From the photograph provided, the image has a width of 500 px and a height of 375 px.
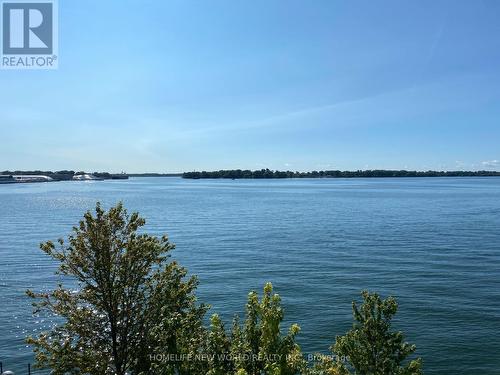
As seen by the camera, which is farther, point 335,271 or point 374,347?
point 335,271

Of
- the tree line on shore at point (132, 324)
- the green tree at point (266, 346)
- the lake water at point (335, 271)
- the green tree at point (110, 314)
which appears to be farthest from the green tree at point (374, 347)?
the lake water at point (335, 271)

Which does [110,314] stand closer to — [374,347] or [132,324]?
[132,324]

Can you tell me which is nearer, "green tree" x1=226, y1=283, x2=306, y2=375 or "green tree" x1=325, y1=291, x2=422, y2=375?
"green tree" x1=226, y1=283, x2=306, y2=375

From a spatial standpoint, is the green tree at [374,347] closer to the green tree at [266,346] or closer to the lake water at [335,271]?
the green tree at [266,346]

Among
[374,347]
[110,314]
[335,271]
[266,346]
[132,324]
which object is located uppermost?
[110,314]

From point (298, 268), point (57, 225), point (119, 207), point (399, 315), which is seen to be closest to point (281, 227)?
point (298, 268)

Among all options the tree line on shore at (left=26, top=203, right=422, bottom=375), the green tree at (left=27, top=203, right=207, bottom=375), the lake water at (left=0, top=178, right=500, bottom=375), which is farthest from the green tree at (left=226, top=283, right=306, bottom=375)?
the lake water at (left=0, top=178, right=500, bottom=375)

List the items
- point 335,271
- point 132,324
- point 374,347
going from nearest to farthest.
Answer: point 374,347 → point 132,324 → point 335,271

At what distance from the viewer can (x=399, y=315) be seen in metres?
35.4

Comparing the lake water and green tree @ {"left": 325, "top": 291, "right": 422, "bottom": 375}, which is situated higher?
green tree @ {"left": 325, "top": 291, "right": 422, "bottom": 375}

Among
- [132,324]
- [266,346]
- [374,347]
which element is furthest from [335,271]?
[266,346]

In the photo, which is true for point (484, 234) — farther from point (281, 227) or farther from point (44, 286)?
point (44, 286)

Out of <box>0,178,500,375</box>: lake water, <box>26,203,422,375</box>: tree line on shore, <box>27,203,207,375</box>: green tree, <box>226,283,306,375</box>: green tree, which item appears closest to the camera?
<box>226,283,306,375</box>: green tree

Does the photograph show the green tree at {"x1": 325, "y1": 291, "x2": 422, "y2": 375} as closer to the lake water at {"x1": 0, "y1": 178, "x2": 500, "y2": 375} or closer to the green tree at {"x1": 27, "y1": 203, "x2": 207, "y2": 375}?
the green tree at {"x1": 27, "y1": 203, "x2": 207, "y2": 375}
